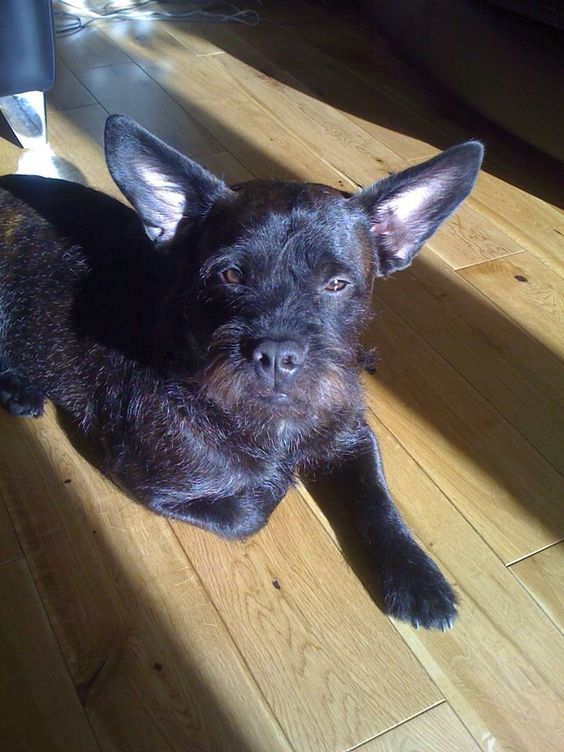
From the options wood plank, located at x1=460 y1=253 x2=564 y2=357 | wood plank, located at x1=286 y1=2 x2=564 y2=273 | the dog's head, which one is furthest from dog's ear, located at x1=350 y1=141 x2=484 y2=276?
wood plank, located at x1=286 y1=2 x2=564 y2=273

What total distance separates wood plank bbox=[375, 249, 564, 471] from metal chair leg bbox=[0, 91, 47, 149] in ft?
5.28

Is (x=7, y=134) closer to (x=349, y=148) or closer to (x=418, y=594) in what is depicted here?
(x=349, y=148)

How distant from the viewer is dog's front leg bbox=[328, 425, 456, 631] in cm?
162

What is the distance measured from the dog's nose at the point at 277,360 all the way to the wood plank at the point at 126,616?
567mm

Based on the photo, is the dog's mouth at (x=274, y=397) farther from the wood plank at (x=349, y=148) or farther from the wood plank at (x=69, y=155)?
the wood plank at (x=69, y=155)

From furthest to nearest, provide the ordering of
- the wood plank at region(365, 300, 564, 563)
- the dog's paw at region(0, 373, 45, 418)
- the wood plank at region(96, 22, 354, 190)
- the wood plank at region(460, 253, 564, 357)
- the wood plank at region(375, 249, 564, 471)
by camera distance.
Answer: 1. the wood plank at region(96, 22, 354, 190)
2. the wood plank at region(460, 253, 564, 357)
3. the wood plank at region(375, 249, 564, 471)
4. the dog's paw at region(0, 373, 45, 418)
5. the wood plank at region(365, 300, 564, 563)

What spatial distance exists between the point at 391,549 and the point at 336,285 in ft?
2.09

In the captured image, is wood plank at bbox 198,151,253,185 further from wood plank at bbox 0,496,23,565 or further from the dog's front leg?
wood plank at bbox 0,496,23,565

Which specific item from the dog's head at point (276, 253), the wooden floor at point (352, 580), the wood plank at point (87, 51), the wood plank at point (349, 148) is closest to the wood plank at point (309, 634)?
the wooden floor at point (352, 580)

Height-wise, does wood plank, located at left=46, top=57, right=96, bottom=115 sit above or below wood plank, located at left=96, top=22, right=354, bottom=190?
below

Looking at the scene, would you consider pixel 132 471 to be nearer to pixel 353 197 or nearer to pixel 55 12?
pixel 353 197

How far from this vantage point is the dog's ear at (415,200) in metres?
1.59

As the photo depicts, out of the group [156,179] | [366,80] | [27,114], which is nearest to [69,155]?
[27,114]

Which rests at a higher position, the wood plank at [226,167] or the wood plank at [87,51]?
the wood plank at [87,51]
